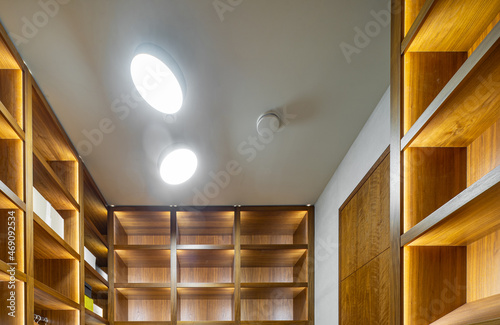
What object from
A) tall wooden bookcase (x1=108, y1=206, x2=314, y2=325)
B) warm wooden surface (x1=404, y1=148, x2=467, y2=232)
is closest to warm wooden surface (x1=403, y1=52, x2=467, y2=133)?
warm wooden surface (x1=404, y1=148, x2=467, y2=232)

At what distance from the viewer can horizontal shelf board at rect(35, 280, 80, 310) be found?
7.25ft

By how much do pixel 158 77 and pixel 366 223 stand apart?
53.3 inches

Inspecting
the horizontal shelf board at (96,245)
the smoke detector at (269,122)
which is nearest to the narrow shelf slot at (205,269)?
the horizontal shelf board at (96,245)

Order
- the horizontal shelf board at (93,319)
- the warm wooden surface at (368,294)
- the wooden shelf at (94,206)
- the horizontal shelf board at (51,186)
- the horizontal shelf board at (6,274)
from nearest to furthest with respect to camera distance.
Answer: the horizontal shelf board at (6,274), the warm wooden surface at (368,294), the horizontal shelf board at (51,186), the horizontal shelf board at (93,319), the wooden shelf at (94,206)

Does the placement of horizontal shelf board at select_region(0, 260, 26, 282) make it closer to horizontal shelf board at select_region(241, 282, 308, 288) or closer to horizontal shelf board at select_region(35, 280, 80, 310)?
horizontal shelf board at select_region(35, 280, 80, 310)

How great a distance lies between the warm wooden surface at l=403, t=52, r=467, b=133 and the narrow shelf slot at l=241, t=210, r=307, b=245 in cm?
270

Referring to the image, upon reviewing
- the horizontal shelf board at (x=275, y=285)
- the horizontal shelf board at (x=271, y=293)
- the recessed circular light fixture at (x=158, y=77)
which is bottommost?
the horizontal shelf board at (x=271, y=293)

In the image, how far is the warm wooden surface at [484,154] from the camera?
3.96ft

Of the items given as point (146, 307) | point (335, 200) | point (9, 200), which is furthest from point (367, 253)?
point (146, 307)

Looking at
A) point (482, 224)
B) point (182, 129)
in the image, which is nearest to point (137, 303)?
point (182, 129)

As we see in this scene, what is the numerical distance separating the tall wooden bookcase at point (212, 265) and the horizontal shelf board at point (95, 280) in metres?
0.13

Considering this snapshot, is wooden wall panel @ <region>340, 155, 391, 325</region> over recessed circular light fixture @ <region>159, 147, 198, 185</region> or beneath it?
beneath

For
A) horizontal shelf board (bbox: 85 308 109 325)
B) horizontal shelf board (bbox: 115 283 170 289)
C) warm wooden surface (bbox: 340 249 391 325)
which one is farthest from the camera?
horizontal shelf board (bbox: 115 283 170 289)

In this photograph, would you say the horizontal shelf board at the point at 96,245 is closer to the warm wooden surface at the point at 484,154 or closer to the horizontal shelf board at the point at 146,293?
the horizontal shelf board at the point at 146,293
